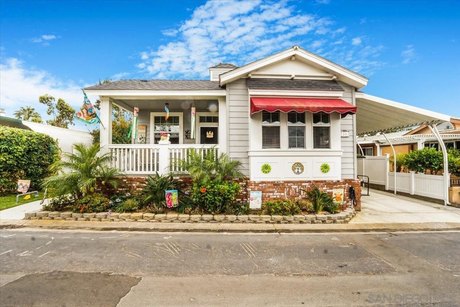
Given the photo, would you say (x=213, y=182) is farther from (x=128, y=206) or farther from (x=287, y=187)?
(x=128, y=206)

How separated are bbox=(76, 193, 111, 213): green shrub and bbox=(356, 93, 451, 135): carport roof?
942 centimetres

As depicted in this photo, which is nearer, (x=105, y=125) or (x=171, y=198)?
(x=171, y=198)

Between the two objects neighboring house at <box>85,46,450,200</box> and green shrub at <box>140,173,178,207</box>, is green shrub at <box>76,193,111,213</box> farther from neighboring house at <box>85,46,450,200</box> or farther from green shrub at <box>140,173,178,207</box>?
neighboring house at <box>85,46,450,200</box>

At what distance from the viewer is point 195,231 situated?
21.4 feet

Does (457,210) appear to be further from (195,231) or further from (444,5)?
(444,5)

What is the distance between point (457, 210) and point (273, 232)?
728cm

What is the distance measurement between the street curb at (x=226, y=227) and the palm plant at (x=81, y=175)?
1.05 meters

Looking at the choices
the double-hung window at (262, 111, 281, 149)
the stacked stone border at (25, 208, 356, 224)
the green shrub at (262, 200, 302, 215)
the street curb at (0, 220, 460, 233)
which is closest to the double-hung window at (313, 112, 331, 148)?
the double-hung window at (262, 111, 281, 149)

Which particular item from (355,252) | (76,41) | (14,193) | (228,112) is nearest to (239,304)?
(355,252)

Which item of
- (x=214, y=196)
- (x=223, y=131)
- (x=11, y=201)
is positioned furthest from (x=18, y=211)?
(x=223, y=131)

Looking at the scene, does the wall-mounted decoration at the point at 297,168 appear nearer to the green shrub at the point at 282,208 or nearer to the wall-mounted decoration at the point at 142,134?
the green shrub at the point at 282,208

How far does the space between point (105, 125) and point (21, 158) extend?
476 centimetres

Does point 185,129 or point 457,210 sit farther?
point 185,129

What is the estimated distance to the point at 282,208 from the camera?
756cm
